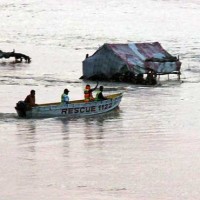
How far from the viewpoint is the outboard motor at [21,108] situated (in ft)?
111

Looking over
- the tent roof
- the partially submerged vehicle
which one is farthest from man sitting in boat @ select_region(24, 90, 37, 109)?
the tent roof

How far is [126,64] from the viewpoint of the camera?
48938 mm

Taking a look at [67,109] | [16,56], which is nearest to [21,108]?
[67,109]

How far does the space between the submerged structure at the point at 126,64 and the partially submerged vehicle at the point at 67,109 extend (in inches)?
474

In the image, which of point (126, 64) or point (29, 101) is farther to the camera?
point (126, 64)

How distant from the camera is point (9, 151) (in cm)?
2858

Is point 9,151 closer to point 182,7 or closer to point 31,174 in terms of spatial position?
point 31,174

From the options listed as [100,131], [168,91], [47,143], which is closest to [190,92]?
[168,91]

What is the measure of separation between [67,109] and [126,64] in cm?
1448

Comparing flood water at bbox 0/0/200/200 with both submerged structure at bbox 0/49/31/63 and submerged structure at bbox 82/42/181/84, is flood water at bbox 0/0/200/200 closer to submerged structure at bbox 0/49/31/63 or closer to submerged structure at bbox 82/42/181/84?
submerged structure at bbox 0/49/31/63

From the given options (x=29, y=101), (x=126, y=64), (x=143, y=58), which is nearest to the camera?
(x=29, y=101)

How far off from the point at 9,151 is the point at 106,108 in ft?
29.7

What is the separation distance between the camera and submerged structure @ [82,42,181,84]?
4916 cm

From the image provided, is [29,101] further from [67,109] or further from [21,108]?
[67,109]
